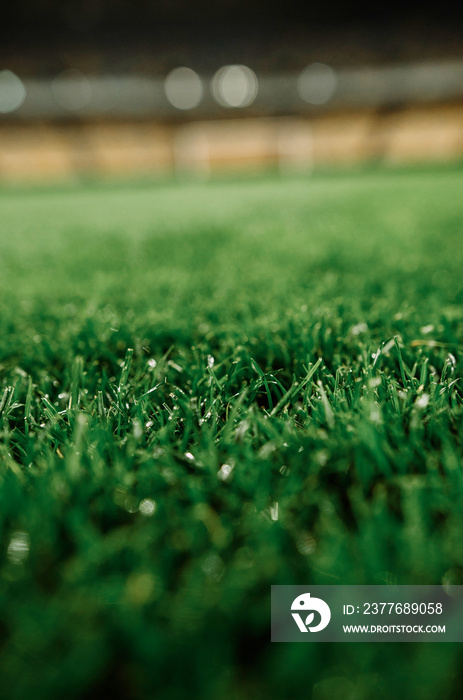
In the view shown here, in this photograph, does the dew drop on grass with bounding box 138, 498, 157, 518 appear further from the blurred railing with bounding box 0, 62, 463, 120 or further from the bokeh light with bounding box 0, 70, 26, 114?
the bokeh light with bounding box 0, 70, 26, 114

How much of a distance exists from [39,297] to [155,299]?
273 mm

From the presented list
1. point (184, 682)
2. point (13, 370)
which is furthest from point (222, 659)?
point (13, 370)

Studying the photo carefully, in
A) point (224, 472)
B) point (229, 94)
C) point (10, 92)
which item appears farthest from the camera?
point (229, 94)

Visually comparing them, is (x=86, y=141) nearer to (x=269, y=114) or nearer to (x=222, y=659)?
(x=269, y=114)

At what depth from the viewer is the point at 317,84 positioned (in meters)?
13.3

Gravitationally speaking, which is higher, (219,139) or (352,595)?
(219,139)

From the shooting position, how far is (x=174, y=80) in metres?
13.8

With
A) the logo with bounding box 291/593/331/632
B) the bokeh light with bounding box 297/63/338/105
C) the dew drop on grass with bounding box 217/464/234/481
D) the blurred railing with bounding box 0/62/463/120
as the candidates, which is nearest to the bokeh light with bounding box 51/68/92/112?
the blurred railing with bounding box 0/62/463/120

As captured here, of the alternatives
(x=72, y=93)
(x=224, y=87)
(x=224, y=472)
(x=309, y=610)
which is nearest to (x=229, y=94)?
(x=224, y=87)

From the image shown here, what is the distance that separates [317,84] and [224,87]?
9.36 ft

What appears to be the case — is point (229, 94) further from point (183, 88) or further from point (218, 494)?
point (218, 494)

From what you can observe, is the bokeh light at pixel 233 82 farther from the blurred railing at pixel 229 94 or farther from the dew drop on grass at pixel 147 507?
the dew drop on grass at pixel 147 507

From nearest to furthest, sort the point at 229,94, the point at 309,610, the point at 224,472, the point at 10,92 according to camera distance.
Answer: the point at 309,610 → the point at 224,472 → the point at 10,92 → the point at 229,94

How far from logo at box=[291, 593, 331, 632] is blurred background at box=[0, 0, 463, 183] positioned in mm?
14345
